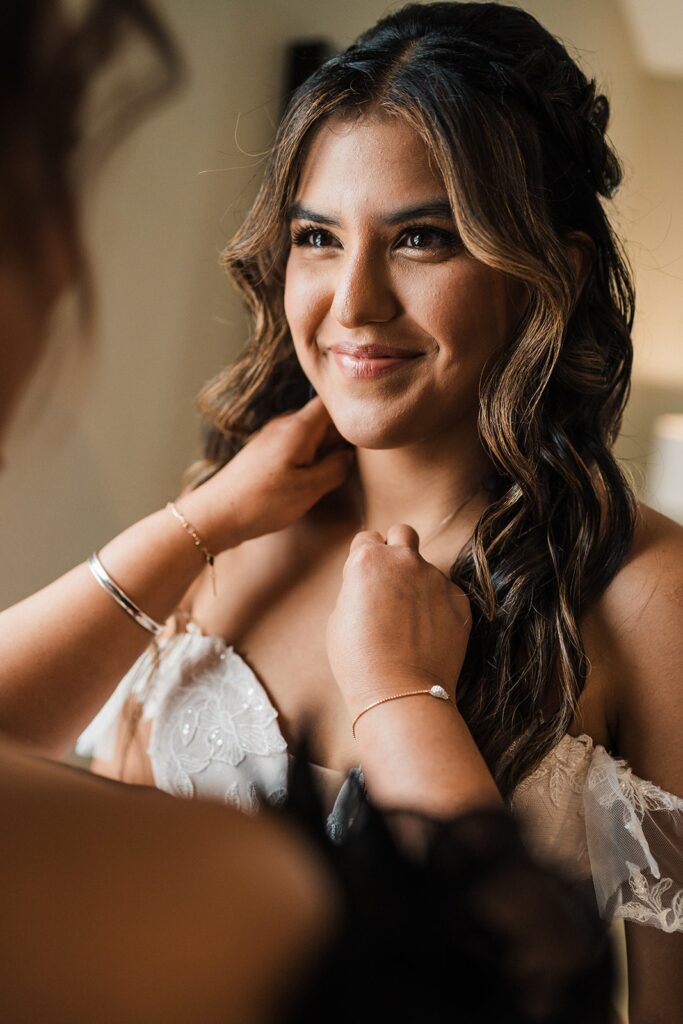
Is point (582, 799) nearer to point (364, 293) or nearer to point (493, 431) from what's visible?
point (493, 431)

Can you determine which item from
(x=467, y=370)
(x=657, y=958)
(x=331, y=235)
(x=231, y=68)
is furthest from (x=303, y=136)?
(x=657, y=958)

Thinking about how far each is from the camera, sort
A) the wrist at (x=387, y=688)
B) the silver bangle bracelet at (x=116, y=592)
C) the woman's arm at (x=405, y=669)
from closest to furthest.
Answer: the woman's arm at (x=405, y=669)
the wrist at (x=387, y=688)
the silver bangle bracelet at (x=116, y=592)

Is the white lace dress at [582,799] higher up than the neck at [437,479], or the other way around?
the neck at [437,479]

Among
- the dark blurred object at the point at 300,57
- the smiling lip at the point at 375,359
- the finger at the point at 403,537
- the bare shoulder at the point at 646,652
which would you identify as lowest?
the bare shoulder at the point at 646,652

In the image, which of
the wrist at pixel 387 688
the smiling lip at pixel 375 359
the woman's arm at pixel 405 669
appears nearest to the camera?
the woman's arm at pixel 405 669

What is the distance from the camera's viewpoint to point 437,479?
1.44m

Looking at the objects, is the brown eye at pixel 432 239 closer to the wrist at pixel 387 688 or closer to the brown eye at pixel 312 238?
the brown eye at pixel 312 238

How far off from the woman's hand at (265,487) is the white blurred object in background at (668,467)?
1.16m

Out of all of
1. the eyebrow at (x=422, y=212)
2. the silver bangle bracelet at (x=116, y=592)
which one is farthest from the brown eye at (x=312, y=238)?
the silver bangle bracelet at (x=116, y=592)

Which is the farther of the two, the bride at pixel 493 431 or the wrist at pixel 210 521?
the wrist at pixel 210 521

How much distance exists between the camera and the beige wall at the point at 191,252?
1.88 m

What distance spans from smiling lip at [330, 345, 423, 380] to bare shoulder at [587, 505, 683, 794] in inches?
13.7

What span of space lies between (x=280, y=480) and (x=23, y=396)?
0.97 metres

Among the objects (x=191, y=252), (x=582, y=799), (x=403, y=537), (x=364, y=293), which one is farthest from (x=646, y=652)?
(x=191, y=252)
